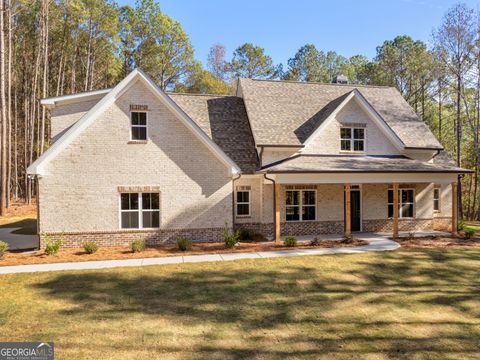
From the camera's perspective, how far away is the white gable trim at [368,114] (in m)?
17.7

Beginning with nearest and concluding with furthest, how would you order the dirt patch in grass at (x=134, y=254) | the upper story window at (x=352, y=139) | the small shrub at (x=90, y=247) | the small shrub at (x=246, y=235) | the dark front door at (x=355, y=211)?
1. the dirt patch in grass at (x=134, y=254)
2. the small shrub at (x=90, y=247)
3. the small shrub at (x=246, y=235)
4. the dark front door at (x=355, y=211)
5. the upper story window at (x=352, y=139)

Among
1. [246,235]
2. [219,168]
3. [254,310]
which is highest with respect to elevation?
[219,168]

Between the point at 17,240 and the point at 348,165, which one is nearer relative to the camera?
the point at 348,165

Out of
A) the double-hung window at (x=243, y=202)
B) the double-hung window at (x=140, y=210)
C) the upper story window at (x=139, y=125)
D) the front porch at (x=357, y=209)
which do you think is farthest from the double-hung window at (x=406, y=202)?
the upper story window at (x=139, y=125)

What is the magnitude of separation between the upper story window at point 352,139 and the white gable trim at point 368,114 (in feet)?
3.20

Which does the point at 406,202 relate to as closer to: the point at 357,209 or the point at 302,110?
the point at 357,209

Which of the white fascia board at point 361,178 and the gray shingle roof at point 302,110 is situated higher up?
the gray shingle roof at point 302,110

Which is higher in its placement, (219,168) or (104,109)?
(104,109)

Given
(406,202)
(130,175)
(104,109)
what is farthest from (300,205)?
(104,109)

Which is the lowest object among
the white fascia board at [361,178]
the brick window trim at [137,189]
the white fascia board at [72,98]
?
the brick window trim at [137,189]

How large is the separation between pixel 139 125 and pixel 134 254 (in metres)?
5.84

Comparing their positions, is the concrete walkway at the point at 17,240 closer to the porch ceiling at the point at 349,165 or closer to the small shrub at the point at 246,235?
the small shrub at the point at 246,235

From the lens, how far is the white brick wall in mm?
13992

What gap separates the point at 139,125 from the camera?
584 inches
